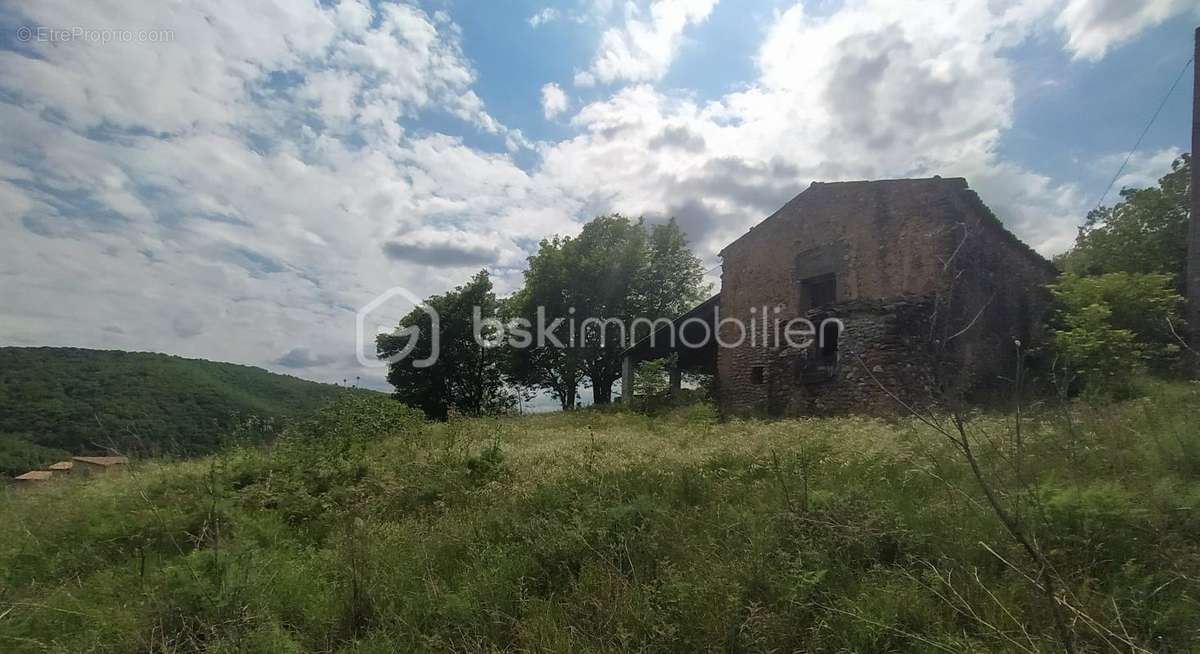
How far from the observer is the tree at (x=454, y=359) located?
27.7m

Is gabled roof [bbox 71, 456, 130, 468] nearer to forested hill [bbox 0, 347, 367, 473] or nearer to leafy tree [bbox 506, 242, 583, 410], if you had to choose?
forested hill [bbox 0, 347, 367, 473]

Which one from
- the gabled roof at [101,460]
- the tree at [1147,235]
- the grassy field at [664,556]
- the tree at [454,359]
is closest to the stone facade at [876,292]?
the tree at [1147,235]

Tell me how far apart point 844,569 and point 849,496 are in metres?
0.79

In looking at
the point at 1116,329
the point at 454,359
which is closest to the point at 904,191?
the point at 1116,329

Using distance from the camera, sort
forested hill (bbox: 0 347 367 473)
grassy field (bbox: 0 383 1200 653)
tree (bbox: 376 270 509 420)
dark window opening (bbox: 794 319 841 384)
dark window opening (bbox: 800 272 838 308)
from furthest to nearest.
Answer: tree (bbox: 376 270 509 420) < dark window opening (bbox: 800 272 838 308) < dark window opening (bbox: 794 319 841 384) < forested hill (bbox: 0 347 367 473) < grassy field (bbox: 0 383 1200 653)

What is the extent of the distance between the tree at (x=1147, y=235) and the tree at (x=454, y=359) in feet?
75.9

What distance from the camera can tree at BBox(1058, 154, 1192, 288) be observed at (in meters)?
14.3

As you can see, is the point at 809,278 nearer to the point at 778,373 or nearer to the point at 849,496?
the point at 778,373

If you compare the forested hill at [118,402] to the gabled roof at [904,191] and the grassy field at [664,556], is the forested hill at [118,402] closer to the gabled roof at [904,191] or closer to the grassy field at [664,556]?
the grassy field at [664,556]

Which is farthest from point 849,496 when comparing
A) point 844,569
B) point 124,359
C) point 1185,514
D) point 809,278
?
point 124,359

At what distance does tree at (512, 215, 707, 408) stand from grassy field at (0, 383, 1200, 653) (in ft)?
59.8

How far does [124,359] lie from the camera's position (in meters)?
22.0

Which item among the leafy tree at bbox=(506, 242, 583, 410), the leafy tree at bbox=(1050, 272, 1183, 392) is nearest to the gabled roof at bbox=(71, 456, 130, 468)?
the leafy tree at bbox=(1050, 272, 1183, 392)

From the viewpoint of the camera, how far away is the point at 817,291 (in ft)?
47.0
